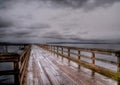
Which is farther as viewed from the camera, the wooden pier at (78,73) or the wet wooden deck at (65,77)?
the wet wooden deck at (65,77)

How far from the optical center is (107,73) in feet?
21.7

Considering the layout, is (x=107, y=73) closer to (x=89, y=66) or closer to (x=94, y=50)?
(x=94, y=50)

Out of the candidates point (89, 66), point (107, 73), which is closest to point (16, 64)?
point (107, 73)

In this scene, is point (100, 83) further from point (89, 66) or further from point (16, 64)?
point (16, 64)

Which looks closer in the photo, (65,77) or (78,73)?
(65,77)

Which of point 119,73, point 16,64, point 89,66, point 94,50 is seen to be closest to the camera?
point 16,64

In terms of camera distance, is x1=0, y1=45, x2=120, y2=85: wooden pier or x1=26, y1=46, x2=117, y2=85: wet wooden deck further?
x1=26, y1=46, x2=117, y2=85: wet wooden deck

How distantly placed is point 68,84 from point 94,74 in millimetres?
2342

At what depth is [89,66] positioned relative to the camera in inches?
343

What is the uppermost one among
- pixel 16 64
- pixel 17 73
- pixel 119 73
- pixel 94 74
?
pixel 16 64

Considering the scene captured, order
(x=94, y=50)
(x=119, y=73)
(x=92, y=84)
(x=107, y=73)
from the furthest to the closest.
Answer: (x=94, y=50), (x=107, y=73), (x=92, y=84), (x=119, y=73)

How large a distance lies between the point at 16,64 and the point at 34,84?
2470 mm

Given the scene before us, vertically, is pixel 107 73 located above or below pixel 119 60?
below

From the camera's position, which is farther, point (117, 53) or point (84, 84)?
point (84, 84)
